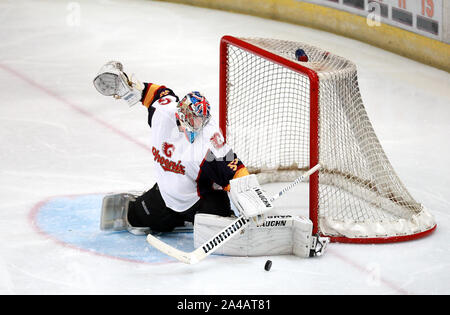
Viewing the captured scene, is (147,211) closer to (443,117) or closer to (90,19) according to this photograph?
(443,117)

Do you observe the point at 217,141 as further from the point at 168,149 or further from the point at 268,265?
the point at 268,265

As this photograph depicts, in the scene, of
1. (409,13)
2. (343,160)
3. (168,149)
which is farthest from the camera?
(409,13)

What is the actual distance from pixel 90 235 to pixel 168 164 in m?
0.55

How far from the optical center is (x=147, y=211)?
13.5 ft

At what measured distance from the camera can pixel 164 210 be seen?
407 cm

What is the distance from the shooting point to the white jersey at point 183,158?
381 centimetres

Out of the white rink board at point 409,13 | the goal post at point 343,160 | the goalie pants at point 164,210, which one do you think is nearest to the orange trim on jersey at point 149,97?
the goalie pants at point 164,210

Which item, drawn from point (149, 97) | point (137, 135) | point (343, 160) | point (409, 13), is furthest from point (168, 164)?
point (409, 13)

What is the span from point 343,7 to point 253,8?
121 centimetres

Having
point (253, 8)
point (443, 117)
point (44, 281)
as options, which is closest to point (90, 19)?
point (253, 8)

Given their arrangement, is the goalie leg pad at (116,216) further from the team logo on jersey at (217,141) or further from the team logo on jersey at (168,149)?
Result: the team logo on jersey at (217,141)

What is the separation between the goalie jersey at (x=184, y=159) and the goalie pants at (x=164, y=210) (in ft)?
0.12

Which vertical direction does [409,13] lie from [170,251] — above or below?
above

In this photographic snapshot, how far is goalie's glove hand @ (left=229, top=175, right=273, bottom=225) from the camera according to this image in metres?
3.68
